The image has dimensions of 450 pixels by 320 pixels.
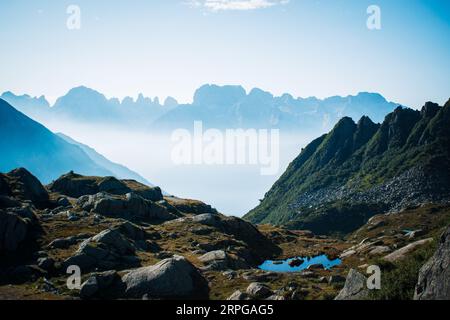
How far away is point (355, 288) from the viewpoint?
35.6 m

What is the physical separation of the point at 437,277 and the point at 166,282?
1238 inches

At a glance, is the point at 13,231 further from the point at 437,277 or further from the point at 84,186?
the point at 84,186

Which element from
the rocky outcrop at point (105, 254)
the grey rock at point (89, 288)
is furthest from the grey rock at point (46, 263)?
the grey rock at point (89, 288)

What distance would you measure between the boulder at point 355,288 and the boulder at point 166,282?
19.7m

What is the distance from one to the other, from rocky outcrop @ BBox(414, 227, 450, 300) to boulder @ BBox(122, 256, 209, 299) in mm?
27734

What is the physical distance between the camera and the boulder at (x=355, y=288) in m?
34.3

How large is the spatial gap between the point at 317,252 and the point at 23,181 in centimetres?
8476

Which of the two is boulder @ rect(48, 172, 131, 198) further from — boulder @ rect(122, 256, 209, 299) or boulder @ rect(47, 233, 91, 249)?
boulder @ rect(122, 256, 209, 299)

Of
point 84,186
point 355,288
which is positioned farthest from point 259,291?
point 84,186

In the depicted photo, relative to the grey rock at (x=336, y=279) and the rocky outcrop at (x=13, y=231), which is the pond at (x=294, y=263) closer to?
the grey rock at (x=336, y=279)

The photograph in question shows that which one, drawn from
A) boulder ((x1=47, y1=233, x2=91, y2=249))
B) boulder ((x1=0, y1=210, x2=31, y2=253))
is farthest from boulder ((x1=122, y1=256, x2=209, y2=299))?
boulder ((x1=0, y1=210, x2=31, y2=253))
